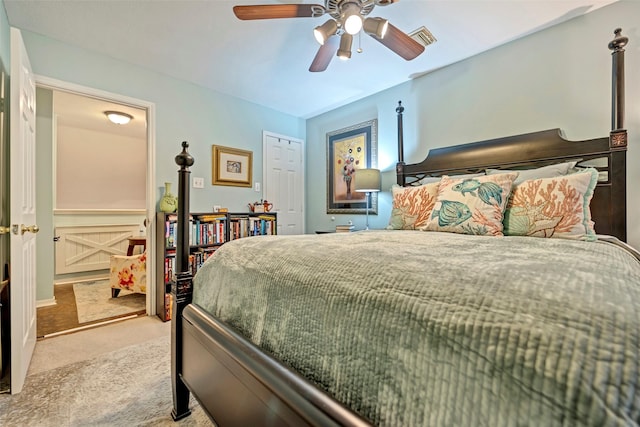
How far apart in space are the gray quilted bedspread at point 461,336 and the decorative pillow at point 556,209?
3.46ft

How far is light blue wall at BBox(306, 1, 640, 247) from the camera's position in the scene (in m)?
2.02

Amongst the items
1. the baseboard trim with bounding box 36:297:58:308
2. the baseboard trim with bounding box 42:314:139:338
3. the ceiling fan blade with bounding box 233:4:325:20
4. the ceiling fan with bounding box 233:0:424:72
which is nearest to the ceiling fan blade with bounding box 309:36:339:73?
the ceiling fan with bounding box 233:0:424:72

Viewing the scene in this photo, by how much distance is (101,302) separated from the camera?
3.36 meters

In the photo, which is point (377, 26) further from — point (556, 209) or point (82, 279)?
point (82, 279)

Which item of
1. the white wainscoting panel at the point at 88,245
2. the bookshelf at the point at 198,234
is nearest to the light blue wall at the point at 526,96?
the bookshelf at the point at 198,234

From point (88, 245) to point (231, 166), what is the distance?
287 centimetres

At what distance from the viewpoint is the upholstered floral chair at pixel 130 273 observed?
332cm

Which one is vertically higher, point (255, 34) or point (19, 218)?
point (255, 34)

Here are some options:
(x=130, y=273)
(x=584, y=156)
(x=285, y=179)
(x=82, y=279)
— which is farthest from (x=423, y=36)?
(x=82, y=279)

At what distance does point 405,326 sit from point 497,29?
2.77 m

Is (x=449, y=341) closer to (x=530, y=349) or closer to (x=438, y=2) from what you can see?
(x=530, y=349)

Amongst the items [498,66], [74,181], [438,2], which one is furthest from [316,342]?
[74,181]

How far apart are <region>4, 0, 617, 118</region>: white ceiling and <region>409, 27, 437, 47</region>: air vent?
0.05 metres

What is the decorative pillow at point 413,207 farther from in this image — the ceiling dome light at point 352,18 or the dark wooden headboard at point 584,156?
the ceiling dome light at point 352,18
